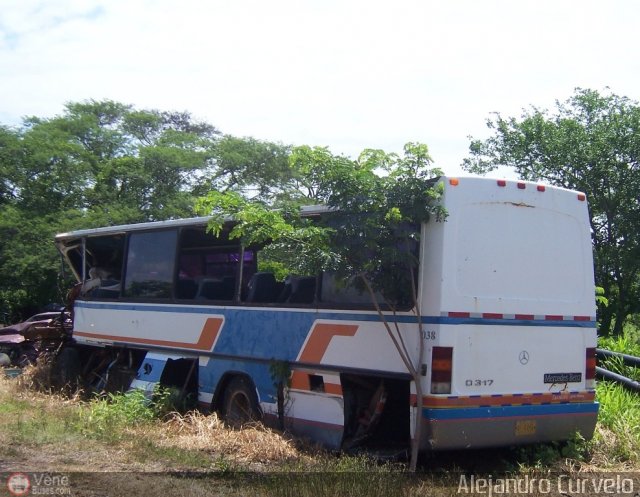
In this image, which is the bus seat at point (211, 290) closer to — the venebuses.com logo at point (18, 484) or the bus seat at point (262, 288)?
the bus seat at point (262, 288)

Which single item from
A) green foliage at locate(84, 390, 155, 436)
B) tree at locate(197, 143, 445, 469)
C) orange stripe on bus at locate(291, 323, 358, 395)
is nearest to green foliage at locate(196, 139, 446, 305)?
tree at locate(197, 143, 445, 469)

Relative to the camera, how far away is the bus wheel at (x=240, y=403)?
28.6 ft

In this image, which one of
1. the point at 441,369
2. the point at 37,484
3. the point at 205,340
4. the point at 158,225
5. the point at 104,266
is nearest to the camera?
the point at 37,484

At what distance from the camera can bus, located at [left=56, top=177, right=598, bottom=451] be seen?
685 cm

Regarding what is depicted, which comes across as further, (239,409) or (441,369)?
(239,409)

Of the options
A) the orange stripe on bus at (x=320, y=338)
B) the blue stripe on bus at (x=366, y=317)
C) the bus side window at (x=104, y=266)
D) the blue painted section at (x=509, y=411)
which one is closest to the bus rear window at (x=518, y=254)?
the blue stripe on bus at (x=366, y=317)

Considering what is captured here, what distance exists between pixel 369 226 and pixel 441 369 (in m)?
1.43

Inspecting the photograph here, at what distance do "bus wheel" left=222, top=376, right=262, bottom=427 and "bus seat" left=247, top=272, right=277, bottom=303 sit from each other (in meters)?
0.99

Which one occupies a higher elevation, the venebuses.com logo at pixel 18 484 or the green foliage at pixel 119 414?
the green foliage at pixel 119 414

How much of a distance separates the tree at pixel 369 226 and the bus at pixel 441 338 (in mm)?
120

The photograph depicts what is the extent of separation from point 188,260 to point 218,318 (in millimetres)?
1207

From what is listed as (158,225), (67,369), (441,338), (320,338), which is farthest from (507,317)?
(67,369)

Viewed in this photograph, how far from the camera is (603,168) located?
1645 centimetres

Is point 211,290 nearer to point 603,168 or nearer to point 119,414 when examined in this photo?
point 119,414
